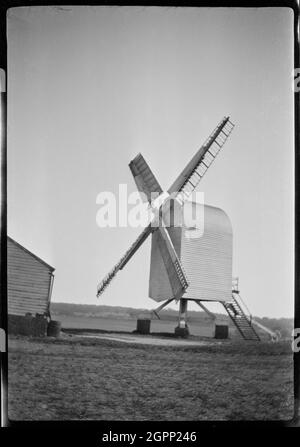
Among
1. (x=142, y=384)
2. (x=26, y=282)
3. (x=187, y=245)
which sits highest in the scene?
(x=187, y=245)

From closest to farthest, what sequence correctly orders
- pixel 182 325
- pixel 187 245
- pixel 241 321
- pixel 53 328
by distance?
1. pixel 53 328
2. pixel 241 321
3. pixel 182 325
4. pixel 187 245

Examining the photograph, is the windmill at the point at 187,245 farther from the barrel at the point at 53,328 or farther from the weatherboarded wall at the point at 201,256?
the barrel at the point at 53,328

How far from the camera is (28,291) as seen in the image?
8258 millimetres

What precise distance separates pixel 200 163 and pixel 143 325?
2.43 metres

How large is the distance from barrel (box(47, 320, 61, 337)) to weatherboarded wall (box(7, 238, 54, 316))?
0.21 metres

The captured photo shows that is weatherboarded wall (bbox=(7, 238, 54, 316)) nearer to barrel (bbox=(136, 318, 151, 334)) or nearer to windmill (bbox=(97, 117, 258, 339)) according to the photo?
windmill (bbox=(97, 117, 258, 339))

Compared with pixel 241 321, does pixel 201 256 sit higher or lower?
higher

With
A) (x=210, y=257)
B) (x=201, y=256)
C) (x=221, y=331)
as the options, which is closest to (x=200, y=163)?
(x=210, y=257)

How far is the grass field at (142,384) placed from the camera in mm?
7027

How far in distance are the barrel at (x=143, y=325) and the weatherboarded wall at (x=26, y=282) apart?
1.29 m

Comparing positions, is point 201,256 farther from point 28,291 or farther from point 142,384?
point 28,291

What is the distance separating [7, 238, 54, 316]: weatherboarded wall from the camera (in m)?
7.29

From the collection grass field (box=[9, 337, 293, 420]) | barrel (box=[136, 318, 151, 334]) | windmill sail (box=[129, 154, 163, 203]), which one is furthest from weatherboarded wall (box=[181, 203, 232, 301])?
grass field (box=[9, 337, 293, 420])
